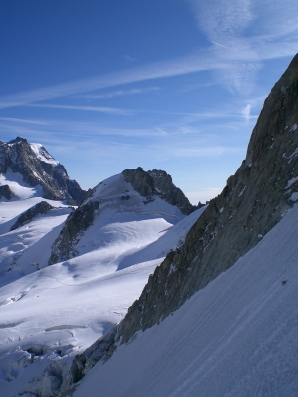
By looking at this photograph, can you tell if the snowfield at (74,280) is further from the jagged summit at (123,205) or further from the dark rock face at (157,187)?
the dark rock face at (157,187)

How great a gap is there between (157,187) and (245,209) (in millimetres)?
45808

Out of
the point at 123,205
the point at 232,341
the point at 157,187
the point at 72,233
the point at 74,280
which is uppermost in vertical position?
the point at 157,187

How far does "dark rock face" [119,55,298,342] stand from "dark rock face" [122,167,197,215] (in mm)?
36832

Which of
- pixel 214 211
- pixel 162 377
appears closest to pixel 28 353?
pixel 162 377

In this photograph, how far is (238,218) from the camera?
8469mm

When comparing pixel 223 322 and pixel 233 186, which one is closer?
pixel 223 322

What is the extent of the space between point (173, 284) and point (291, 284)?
643cm

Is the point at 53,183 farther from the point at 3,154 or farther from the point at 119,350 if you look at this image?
the point at 119,350

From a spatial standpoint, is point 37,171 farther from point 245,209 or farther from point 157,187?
point 245,209

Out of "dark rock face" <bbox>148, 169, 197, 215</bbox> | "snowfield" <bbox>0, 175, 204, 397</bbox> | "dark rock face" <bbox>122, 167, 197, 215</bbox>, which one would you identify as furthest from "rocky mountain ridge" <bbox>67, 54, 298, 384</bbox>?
"dark rock face" <bbox>148, 169, 197, 215</bbox>

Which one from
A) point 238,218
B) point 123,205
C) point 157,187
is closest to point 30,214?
point 123,205

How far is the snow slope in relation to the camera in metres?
3.49

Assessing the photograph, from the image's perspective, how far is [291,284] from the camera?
4.50 meters

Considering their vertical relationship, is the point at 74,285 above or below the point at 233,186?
below
